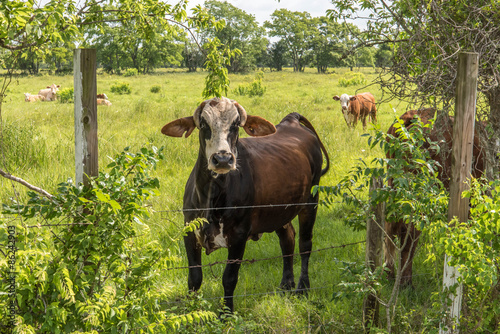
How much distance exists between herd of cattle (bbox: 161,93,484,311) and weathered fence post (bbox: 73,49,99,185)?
96 centimetres

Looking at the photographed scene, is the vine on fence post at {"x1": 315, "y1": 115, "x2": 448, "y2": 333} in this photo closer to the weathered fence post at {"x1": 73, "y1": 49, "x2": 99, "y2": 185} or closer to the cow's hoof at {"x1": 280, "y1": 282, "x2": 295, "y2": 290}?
the weathered fence post at {"x1": 73, "y1": 49, "x2": 99, "y2": 185}

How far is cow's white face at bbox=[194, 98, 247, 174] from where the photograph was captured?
3713mm

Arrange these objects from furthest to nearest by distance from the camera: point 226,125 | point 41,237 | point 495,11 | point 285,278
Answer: point 285,278
point 226,125
point 495,11
point 41,237

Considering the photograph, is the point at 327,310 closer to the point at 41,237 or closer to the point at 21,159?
the point at 41,237

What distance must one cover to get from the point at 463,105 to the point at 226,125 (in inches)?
71.2

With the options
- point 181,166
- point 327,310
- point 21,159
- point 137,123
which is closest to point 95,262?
point 327,310

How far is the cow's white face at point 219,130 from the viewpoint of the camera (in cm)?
371

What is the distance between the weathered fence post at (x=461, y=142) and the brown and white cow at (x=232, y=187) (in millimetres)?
1489

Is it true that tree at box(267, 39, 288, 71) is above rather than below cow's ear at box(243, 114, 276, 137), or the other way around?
above

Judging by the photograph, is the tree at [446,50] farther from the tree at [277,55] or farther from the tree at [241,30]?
the tree at [277,55]

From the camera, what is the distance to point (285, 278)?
4.96 metres

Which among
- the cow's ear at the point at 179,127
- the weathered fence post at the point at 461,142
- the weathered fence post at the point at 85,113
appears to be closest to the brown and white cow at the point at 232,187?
the cow's ear at the point at 179,127

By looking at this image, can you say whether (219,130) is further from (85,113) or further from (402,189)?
(402,189)

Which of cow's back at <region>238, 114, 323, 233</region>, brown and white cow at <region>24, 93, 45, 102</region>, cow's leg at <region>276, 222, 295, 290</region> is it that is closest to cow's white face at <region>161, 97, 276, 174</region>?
cow's back at <region>238, 114, 323, 233</region>
